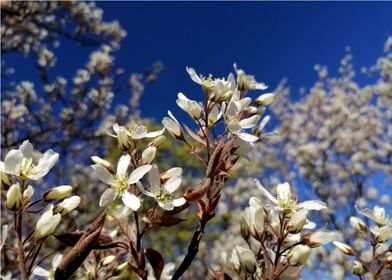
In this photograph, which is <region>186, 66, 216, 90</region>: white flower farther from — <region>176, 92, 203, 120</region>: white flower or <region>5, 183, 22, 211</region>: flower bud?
<region>5, 183, 22, 211</region>: flower bud

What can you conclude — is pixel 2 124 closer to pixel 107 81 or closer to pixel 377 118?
pixel 107 81

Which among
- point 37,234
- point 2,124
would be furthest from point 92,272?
point 2,124

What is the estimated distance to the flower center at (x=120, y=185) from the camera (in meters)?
1.05

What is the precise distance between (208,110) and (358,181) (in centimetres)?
927

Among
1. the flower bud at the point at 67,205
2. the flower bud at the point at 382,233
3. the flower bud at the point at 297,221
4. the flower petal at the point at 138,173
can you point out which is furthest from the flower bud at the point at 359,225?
the flower bud at the point at 67,205

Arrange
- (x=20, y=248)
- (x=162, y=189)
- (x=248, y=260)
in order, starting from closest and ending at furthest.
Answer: (x=20, y=248)
(x=248, y=260)
(x=162, y=189)

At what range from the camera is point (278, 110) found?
50.8 feet

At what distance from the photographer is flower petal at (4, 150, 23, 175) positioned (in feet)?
3.25

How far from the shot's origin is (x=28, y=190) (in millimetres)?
979

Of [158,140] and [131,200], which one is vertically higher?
[158,140]

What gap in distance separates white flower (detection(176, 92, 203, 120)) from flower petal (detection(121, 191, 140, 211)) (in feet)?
1.04

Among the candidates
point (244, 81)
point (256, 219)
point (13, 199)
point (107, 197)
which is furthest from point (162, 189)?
point (244, 81)

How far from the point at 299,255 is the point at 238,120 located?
379 mm

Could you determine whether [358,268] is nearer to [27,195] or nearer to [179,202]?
[179,202]
